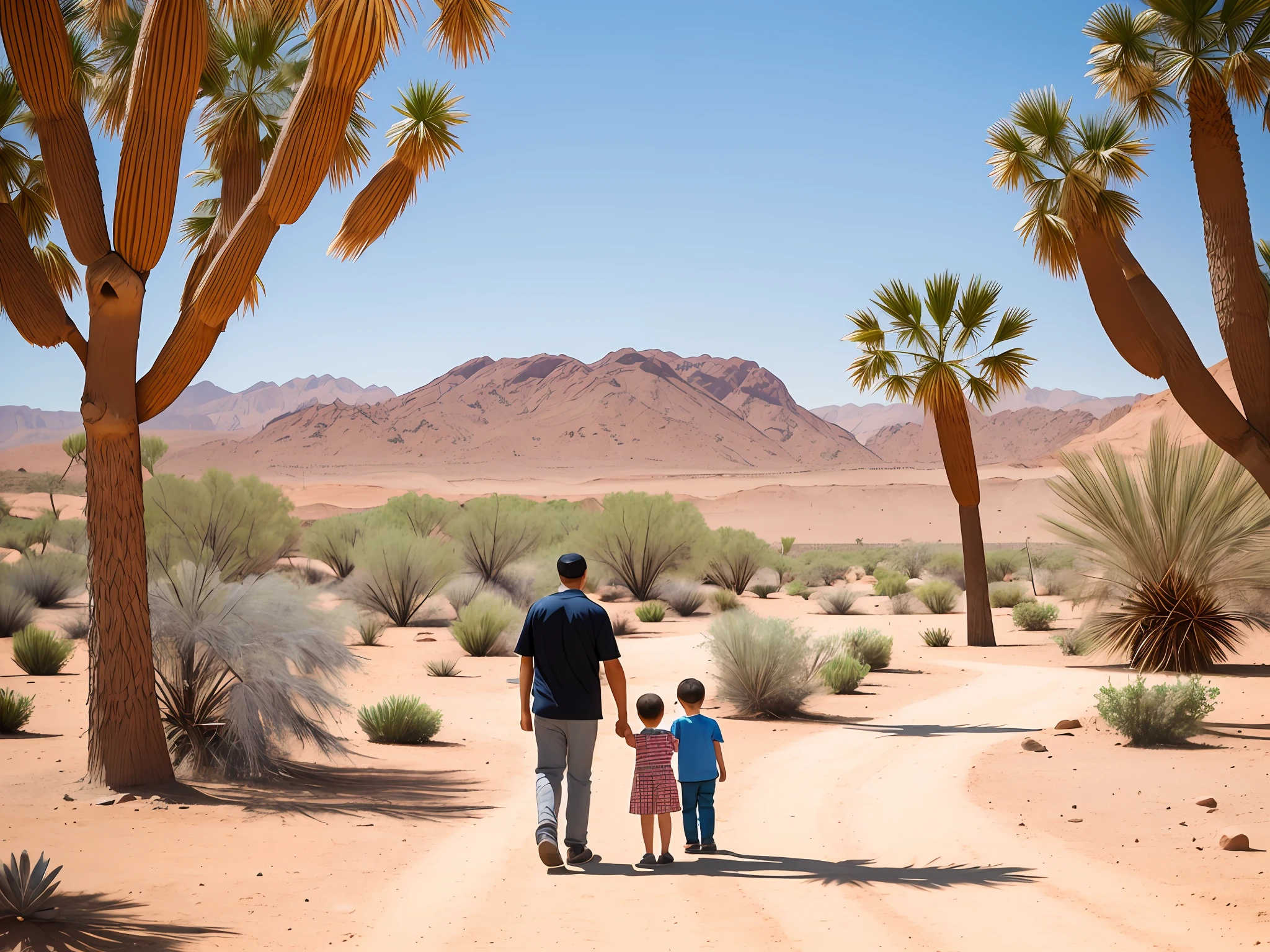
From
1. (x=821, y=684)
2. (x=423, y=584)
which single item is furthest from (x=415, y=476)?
(x=821, y=684)

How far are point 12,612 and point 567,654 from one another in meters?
17.5

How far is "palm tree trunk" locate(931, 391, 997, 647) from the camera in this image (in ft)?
61.9

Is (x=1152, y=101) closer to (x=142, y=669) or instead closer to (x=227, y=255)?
(x=227, y=255)

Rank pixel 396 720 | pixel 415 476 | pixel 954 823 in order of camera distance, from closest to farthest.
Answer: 1. pixel 954 823
2. pixel 396 720
3. pixel 415 476

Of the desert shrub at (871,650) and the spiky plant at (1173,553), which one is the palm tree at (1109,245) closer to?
the spiky plant at (1173,553)

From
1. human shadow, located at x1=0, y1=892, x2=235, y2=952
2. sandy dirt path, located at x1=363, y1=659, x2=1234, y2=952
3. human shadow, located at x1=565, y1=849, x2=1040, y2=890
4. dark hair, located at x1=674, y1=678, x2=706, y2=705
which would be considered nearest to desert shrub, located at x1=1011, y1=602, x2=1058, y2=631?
sandy dirt path, located at x1=363, y1=659, x2=1234, y2=952

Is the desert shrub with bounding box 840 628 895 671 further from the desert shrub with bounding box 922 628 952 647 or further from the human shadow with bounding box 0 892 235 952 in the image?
the human shadow with bounding box 0 892 235 952

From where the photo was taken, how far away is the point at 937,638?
20312 mm

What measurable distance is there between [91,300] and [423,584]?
16.3 m

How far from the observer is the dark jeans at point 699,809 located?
6.61m

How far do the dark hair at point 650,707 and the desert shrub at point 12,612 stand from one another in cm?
1691

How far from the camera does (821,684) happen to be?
1409 centimetres

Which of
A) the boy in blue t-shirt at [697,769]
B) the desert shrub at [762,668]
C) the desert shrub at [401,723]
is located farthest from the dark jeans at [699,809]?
the desert shrub at [762,668]

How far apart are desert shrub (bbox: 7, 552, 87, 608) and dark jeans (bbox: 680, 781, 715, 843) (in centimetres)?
2081
